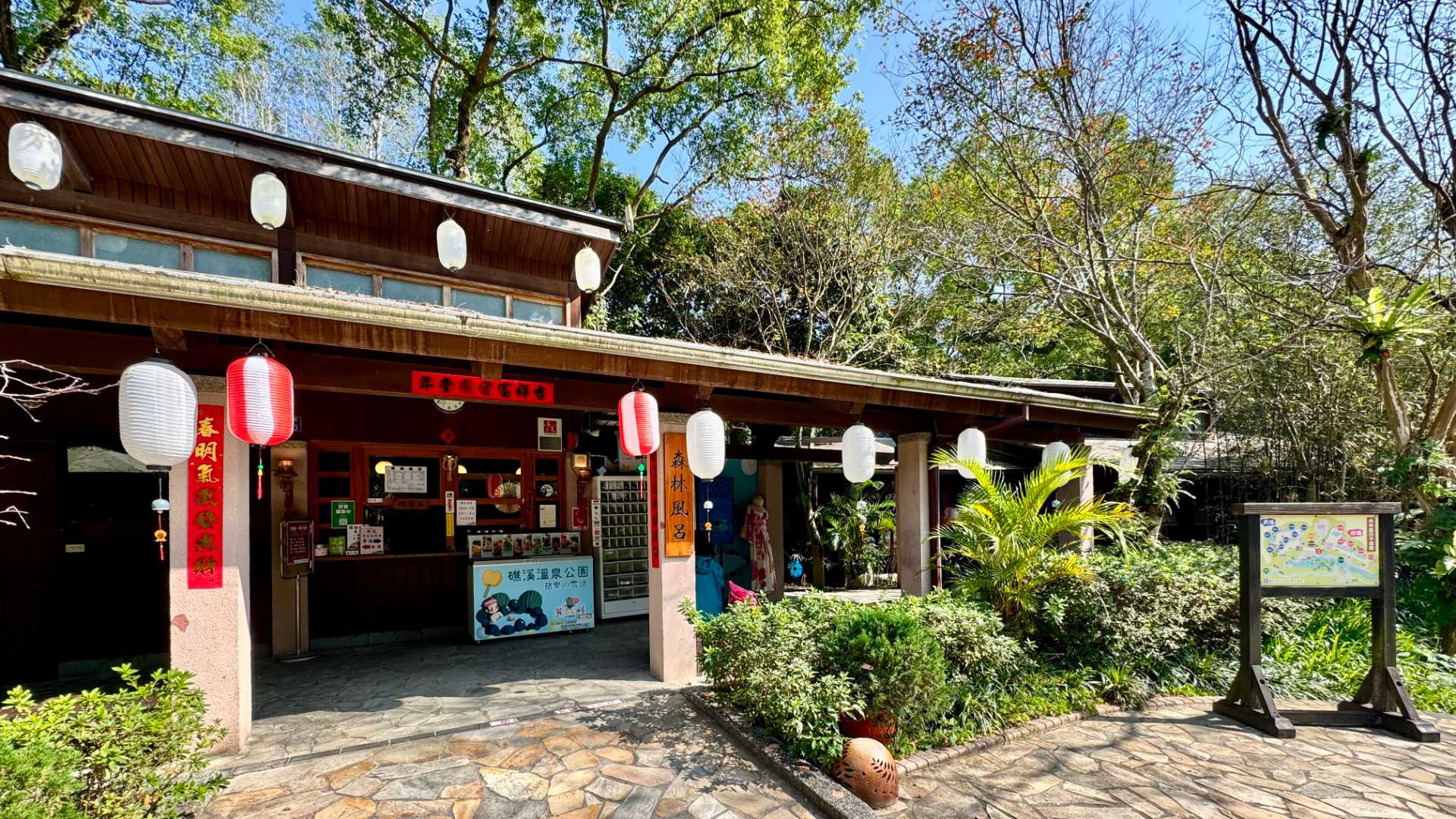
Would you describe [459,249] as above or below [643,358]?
above

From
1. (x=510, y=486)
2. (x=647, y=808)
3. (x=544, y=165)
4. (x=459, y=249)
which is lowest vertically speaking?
(x=647, y=808)

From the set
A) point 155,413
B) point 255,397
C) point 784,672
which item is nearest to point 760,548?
point 784,672

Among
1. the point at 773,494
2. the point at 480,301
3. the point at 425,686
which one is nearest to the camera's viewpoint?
the point at 425,686

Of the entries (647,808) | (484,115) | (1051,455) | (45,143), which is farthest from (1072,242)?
(484,115)

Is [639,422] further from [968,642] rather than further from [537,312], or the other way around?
[537,312]

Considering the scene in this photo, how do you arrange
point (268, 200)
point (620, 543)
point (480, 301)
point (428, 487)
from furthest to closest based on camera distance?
1. point (620, 543)
2. point (480, 301)
3. point (428, 487)
4. point (268, 200)

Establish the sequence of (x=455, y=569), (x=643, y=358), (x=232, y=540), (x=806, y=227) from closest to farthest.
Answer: (x=232, y=540), (x=643, y=358), (x=455, y=569), (x=806, y=227)

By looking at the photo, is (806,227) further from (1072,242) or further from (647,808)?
(647,808)

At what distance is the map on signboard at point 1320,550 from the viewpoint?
17.5 ft

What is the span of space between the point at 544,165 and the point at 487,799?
1680cm

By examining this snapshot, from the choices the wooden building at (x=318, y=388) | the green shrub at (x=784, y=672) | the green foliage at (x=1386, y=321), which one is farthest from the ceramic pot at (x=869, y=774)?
the green foliage at (x=1386, y=321)

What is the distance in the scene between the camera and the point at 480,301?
8805 millimetres

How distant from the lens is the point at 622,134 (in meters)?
17.2

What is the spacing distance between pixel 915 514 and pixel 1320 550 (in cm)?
361
